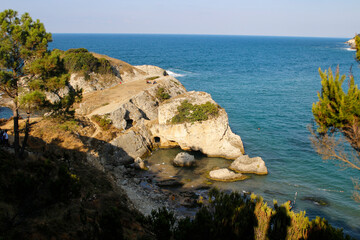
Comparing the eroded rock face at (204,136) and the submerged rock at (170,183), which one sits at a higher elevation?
the eroded rock face at (204,136)

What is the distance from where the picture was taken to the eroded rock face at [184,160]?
35.9 metres

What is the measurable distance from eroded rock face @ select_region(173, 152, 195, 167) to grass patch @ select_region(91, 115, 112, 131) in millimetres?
11501

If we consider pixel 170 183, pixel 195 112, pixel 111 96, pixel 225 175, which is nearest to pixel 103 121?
pixel 111 96

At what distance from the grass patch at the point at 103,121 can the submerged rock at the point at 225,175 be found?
1686cm

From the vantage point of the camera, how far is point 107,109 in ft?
145

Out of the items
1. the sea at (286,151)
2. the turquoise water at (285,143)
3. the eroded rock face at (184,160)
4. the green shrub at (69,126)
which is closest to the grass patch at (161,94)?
the turquoise water at (285,143)

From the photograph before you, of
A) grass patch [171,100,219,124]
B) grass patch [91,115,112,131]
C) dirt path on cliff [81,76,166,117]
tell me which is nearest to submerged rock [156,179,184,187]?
grass patch [171,100,219,124]

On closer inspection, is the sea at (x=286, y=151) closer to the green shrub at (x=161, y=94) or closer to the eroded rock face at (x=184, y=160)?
the eroded rock face at (x=184, y=160)

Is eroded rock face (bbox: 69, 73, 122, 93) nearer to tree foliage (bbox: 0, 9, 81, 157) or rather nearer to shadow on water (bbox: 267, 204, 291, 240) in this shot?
tree foliage (bbox: 0, 9, 81, 157)

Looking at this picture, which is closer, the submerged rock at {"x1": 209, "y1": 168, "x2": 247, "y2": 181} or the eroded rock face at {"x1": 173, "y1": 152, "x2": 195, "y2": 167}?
the submerged rock at {"x1": 209, "y1": 168, "x2": 247, "y2": 181}

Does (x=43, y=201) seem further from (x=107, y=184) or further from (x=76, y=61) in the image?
(x=76, y=61)

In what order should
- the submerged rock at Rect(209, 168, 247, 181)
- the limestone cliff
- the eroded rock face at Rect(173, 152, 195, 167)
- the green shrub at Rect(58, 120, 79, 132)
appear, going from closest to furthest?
the submerged rock at Rect(209, 168, 247, 181) → the eroded rock face at Rect(173, 152, 195, 167) → the green shrub at Rect(58, 120, 79, 132) → the limestone cliff

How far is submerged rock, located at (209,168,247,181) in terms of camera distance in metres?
32.6

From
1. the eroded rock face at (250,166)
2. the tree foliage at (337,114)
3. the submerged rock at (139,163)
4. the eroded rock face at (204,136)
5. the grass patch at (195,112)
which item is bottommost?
the submerged rock at (139,163)
